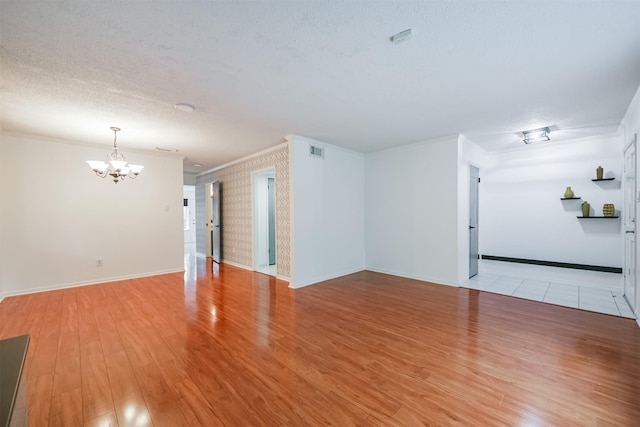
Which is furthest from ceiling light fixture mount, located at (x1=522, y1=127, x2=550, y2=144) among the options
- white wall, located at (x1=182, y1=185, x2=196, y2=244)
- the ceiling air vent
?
white wall, located at (x1=182, y1=185, x2=196, y2=244)

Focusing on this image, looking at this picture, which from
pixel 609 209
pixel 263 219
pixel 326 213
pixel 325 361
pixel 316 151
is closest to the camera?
pixel 325 361

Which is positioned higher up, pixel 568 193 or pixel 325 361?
pixel 568 193

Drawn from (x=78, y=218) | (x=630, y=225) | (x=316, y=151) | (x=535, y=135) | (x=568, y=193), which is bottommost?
(x=630, y=225)

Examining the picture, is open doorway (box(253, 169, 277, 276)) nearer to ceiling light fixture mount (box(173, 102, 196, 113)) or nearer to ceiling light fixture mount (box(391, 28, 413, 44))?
ceiling light fixture mount (box(173, 102, 196, 113))

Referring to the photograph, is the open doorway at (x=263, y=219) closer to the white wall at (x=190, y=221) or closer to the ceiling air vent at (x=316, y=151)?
the ceiling air vent at (x=316, y=151)

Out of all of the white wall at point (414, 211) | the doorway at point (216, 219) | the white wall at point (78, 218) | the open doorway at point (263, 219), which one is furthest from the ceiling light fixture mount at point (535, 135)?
the white wall at point (78, 218)

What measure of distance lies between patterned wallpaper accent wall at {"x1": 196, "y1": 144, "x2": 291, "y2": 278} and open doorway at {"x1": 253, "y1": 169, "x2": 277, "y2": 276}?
0.17 meters

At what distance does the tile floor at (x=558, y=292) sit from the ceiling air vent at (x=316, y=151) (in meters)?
3.44

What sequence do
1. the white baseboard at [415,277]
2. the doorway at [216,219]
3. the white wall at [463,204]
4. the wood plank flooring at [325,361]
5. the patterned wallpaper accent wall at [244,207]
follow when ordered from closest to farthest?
the wood plank flooring at [325,361] < the white wall at [463,204] < the white baseboard at [415,277] < the patterned wallpaper accent wall at [244,207] < the doorway at [216,219]

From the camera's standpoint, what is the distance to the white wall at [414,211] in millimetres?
4727

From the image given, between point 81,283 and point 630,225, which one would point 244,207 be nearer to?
point 81,283

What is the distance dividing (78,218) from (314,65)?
203 inches

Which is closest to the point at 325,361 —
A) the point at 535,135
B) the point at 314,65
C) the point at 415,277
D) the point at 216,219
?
the point at 314,65

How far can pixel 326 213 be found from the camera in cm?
521
